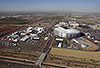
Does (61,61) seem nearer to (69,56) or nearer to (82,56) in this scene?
(69,56)

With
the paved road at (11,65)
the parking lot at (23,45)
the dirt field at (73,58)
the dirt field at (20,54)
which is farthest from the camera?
the parking lot at (23,45)

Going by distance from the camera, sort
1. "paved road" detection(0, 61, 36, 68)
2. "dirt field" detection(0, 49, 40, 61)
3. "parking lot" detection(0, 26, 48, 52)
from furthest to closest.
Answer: "parking lot" detection(0, 26, 48, 52)
"dirt field" detection(0, 49, 40, 61)
"paved road" detection(0, 61, 36, 68)

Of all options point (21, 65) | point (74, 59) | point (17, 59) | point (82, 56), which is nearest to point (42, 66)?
point (21, 65)

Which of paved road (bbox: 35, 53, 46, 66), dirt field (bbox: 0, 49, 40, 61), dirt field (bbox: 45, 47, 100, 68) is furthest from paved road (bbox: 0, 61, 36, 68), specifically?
dirt field (bbox: 45, 47, 100, 68)

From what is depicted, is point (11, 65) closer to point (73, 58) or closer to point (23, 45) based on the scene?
point (23, 45)

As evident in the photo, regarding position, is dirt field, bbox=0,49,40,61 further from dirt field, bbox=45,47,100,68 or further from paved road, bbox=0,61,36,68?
dirt field, bbox=45,47,100,68

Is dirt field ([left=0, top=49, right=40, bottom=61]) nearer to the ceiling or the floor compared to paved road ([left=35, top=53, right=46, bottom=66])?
nearer to the ceiling

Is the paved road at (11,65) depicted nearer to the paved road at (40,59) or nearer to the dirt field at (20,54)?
the paved road at (40,59)

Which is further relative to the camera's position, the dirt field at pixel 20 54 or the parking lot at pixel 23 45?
the parking lot at pixel 23 45

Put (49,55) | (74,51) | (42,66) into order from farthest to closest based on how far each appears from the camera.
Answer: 1. (74,51)
2. (49,55)
3. (42,66)

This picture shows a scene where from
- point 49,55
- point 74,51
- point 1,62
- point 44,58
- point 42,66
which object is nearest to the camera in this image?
point 42,66

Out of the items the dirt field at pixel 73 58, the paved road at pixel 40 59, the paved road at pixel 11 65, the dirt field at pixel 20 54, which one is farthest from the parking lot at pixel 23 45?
the paved road at pixel 11 65
